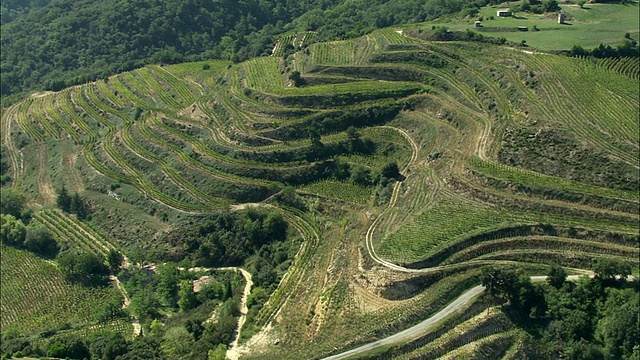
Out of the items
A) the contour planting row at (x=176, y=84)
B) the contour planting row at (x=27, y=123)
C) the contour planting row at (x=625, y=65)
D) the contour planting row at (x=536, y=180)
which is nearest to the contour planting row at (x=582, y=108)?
the contour planting row at (x=625, y=65)

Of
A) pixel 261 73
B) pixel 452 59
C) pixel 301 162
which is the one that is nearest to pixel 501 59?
pixel 452 59

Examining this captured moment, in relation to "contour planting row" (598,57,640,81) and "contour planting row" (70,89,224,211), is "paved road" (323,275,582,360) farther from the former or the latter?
"contour planting row" (598,57,640,81)

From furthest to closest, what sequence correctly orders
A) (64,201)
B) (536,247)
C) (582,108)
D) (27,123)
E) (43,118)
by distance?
(27,123) < (43,118) < (64,201) < (582,108) < (536,247)

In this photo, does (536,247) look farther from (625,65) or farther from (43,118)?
(43,118)

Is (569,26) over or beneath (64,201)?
over

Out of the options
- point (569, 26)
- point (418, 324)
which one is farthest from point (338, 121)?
point (569, 26)

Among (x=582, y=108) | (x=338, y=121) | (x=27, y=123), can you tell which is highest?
(x=582, y=108)

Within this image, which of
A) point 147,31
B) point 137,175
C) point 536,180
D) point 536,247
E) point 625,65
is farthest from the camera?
point 147,31

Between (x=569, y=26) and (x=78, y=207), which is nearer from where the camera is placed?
(x=78, y=207)
